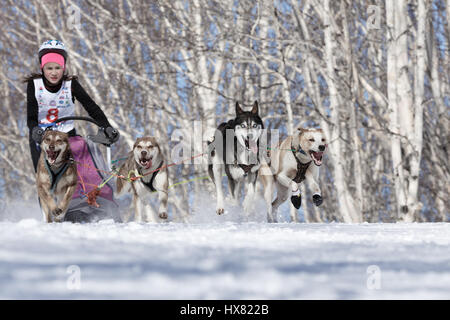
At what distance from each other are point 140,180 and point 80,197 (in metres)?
0.51

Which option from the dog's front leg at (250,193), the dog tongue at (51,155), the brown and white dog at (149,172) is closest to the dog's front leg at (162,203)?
the brown and white dog at (149,172)

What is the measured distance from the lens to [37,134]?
467 cm

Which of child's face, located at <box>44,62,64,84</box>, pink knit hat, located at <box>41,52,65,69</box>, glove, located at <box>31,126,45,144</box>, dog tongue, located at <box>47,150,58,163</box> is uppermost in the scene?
pink knit hat, located at <box>41,52,65,69</box>

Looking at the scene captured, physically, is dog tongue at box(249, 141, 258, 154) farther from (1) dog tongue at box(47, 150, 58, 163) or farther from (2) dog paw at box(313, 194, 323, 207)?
(1) dog tongue at box(47, 150, 58, 163)

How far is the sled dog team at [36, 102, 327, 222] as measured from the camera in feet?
15.5

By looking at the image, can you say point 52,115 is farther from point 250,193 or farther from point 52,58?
point 250,193

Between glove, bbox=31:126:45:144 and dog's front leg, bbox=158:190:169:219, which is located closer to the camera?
glove, bbox=31:126:45:144

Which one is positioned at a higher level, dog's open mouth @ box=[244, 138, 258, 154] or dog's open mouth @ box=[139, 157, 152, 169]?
dog's open mouth @ box=[244, 138, 258, 154]

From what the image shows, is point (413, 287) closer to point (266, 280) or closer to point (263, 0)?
point (266, 280)

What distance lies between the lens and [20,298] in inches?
73.3

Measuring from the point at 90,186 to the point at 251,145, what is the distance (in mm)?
1311

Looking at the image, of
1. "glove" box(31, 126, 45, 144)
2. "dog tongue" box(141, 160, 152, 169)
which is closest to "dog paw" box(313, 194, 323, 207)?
"dog tongue" box(141, 160, 152, 169)

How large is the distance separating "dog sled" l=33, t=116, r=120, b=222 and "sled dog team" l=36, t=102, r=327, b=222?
219mm

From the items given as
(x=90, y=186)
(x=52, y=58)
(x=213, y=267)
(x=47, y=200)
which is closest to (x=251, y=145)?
(x=90, y=186)
